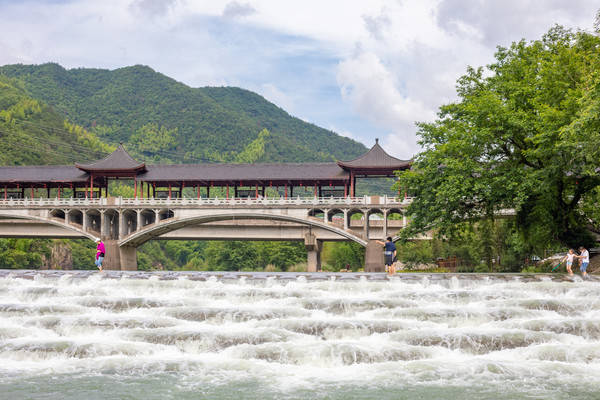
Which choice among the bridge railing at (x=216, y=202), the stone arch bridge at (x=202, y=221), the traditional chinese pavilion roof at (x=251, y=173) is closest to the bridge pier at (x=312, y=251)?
the stone arch bridge at (x=202, y=221)

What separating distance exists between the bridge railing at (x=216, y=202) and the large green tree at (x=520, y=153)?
16120mm

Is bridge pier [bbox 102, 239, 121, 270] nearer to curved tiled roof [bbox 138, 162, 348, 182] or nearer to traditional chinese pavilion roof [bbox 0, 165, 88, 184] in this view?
curved tiled roof [bbox 138, 162, 348, 182]

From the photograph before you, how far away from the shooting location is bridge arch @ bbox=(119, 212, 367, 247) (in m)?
45.4

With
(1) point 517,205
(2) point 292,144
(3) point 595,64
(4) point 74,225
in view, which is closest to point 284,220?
(4) point 74,225

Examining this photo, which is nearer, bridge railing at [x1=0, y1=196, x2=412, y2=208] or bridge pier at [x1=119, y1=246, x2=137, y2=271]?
bridge railing at [x1=0, y1=196, x2=412, y2=208]

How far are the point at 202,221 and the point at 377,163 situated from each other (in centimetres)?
1578

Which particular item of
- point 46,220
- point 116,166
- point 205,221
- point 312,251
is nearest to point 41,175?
point 46,220

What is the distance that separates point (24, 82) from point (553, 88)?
18777 cm

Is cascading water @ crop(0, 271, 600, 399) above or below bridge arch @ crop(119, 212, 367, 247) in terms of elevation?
below

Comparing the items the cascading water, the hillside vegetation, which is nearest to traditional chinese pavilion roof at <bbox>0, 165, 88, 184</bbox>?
the hillside vegetation

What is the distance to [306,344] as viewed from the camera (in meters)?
11.4

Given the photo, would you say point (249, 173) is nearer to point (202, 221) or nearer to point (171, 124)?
point (202, 221)

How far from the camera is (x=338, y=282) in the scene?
1803cm

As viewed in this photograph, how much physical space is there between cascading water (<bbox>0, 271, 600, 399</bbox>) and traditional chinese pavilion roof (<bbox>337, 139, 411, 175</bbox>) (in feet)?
99.2
